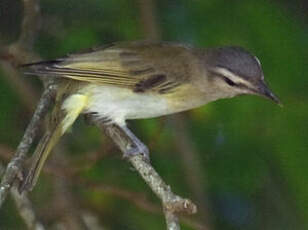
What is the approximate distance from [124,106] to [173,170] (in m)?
0.53

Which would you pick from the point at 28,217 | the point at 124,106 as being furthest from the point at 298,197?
the point at 28,217

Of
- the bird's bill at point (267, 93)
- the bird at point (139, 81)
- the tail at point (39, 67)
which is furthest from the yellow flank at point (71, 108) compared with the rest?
the bird's bill at point (267, 93)

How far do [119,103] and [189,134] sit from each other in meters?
0.48

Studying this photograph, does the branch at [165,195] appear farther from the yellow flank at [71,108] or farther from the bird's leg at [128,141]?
the yellow flank at [71,108]

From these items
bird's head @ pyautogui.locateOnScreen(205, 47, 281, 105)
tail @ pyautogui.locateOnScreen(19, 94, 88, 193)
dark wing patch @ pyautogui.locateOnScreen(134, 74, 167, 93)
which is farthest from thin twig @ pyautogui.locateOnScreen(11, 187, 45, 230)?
bird's head @ pyautogui.locateOnScreen(205, 47, 281, 105)

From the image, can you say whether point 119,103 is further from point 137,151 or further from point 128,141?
point 137,151

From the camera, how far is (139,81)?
206 inches

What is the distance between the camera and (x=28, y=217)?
5012mm

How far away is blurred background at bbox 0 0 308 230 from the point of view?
530 centimetres

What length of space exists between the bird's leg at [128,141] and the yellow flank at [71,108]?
17cm

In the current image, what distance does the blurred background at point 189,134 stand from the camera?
5.30 m

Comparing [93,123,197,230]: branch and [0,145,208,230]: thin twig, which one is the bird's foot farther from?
[0,145,208,230]: thin twig

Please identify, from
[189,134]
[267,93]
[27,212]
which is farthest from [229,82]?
[27,212]

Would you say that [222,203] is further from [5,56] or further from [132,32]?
[5,56]
